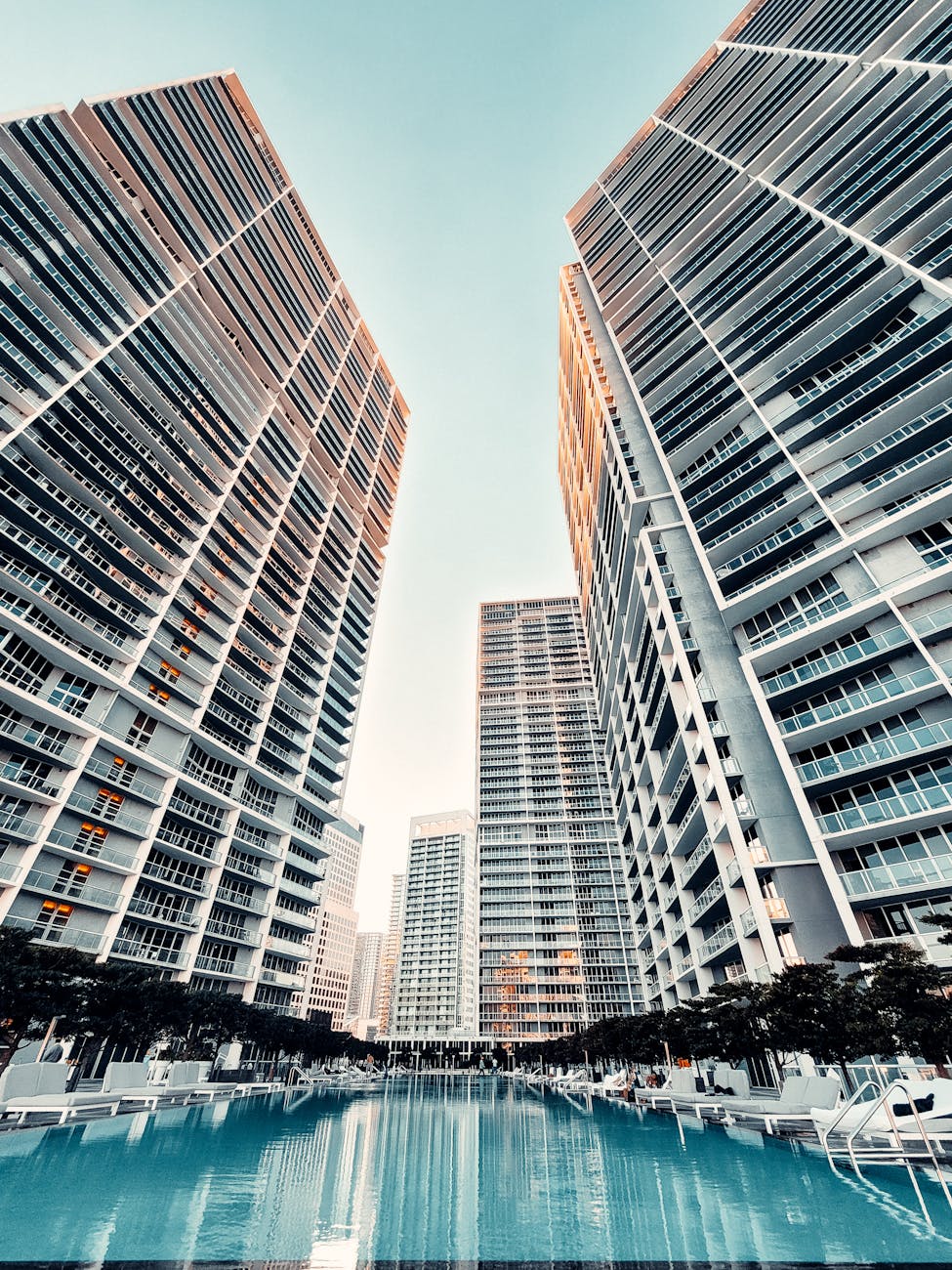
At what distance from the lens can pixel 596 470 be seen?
206ft

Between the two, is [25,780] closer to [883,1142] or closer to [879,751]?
[883,1142]

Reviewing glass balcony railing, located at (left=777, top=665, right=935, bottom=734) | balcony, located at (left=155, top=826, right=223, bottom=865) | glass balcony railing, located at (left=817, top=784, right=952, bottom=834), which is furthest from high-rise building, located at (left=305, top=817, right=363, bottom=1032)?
glass balcony railing, located at (left=817, top=784, right=952, bottom=834)

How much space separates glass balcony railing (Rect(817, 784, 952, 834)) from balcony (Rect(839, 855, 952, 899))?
1736mm

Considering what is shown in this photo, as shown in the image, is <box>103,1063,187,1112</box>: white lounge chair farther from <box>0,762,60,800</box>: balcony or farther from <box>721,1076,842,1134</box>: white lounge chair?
<box>721,1076,842,1134</box>: white lounge chair

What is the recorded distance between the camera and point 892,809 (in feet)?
82.4

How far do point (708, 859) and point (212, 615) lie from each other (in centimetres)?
4084

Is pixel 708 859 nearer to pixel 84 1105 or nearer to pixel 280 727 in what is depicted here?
pixel 84 1105

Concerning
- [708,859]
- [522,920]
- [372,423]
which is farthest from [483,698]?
[708,859]

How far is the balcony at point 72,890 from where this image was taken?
107ft

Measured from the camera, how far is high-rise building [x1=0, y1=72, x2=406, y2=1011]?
1385 inches

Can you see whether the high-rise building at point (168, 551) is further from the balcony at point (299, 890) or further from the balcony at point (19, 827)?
the balcony at point (299, 890)

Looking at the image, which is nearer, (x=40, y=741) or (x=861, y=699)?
(x=861, y=699)

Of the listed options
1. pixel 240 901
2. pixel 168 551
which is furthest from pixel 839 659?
pixel 240 901

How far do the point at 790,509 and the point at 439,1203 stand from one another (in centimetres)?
3430
